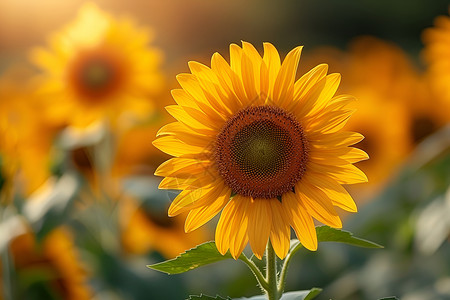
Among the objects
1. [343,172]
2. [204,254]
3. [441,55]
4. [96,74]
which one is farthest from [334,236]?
[441,55]

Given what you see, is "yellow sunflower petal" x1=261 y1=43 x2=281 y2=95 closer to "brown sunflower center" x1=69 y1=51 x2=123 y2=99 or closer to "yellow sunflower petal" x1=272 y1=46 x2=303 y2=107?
"yellow sunflower petal" x1=272 y1=46 x2=303 y2=107

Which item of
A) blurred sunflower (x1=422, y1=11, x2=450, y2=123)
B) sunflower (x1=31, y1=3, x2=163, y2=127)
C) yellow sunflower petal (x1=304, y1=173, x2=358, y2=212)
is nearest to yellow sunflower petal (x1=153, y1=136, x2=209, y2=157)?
yellow sunflower petal (x1=304, y1=173, x2=358, y2=212)

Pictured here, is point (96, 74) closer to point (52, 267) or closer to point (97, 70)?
point (97, 70)

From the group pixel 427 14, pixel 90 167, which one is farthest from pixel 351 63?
pixel 427 14

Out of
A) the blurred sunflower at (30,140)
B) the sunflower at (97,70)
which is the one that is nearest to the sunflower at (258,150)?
the sunflower at (97,70)

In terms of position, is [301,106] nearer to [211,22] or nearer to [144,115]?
[144,115]

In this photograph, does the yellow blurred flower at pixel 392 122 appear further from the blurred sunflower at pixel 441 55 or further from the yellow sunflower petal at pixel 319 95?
the yellow sunflower petal at pixel 319 95
